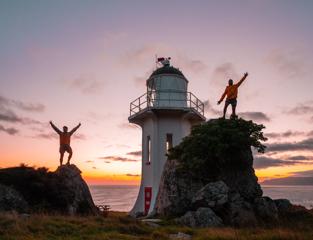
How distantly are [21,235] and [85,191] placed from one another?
8699 mm

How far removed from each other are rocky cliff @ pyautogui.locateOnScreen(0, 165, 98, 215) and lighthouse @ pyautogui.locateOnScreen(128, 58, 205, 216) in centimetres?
781

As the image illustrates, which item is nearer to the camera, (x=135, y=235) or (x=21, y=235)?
(x=21, y=235)

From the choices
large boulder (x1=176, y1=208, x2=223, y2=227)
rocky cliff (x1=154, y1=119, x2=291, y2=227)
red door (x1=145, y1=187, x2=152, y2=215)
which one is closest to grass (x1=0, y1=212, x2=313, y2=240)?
large boulder (x1=176, y1=208, x2=223, y2=227)

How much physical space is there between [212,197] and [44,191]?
819cm

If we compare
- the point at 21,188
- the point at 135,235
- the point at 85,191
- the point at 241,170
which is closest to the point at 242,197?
the point at 241,170

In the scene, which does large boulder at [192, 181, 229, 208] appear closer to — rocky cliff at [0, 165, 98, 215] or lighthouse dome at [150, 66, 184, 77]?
rocky cliff at [0, 165, 98, 215]

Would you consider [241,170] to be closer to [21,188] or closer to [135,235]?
[135,235]

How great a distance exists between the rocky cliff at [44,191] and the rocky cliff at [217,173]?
4642 millimetres

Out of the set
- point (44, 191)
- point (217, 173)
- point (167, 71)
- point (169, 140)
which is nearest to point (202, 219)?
point (217, 173)

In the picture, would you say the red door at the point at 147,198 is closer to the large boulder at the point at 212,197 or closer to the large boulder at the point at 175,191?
the large boulder at the point at 175,191

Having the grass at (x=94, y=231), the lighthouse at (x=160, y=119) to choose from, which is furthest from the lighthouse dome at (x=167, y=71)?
the grass at (x=94, y=231)

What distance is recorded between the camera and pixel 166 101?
27781 millimetres

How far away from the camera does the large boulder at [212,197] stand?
17.1 metres

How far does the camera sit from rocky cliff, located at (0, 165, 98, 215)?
17.0 metres
